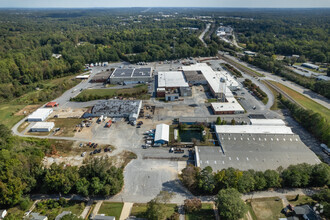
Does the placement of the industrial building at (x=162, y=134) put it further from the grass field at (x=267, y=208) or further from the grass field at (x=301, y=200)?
the grass field at (x=301, y=200)

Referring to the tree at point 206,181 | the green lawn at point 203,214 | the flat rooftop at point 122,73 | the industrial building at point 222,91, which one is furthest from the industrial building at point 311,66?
the green lawn at point 203,214

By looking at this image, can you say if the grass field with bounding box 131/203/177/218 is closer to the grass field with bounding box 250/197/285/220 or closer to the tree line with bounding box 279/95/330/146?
the grass field with bounding box 250/197/285/220

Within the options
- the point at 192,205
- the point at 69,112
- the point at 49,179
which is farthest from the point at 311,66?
the point at 49,179

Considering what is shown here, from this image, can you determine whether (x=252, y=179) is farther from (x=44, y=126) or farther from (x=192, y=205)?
(x=44, y=126)

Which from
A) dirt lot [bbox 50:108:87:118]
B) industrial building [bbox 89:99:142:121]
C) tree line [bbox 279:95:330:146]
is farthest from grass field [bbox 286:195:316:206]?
dirt lot [bbox 50:108:87:118]

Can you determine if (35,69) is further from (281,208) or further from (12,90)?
(281,208)

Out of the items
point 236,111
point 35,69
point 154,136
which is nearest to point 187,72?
point 236,111
